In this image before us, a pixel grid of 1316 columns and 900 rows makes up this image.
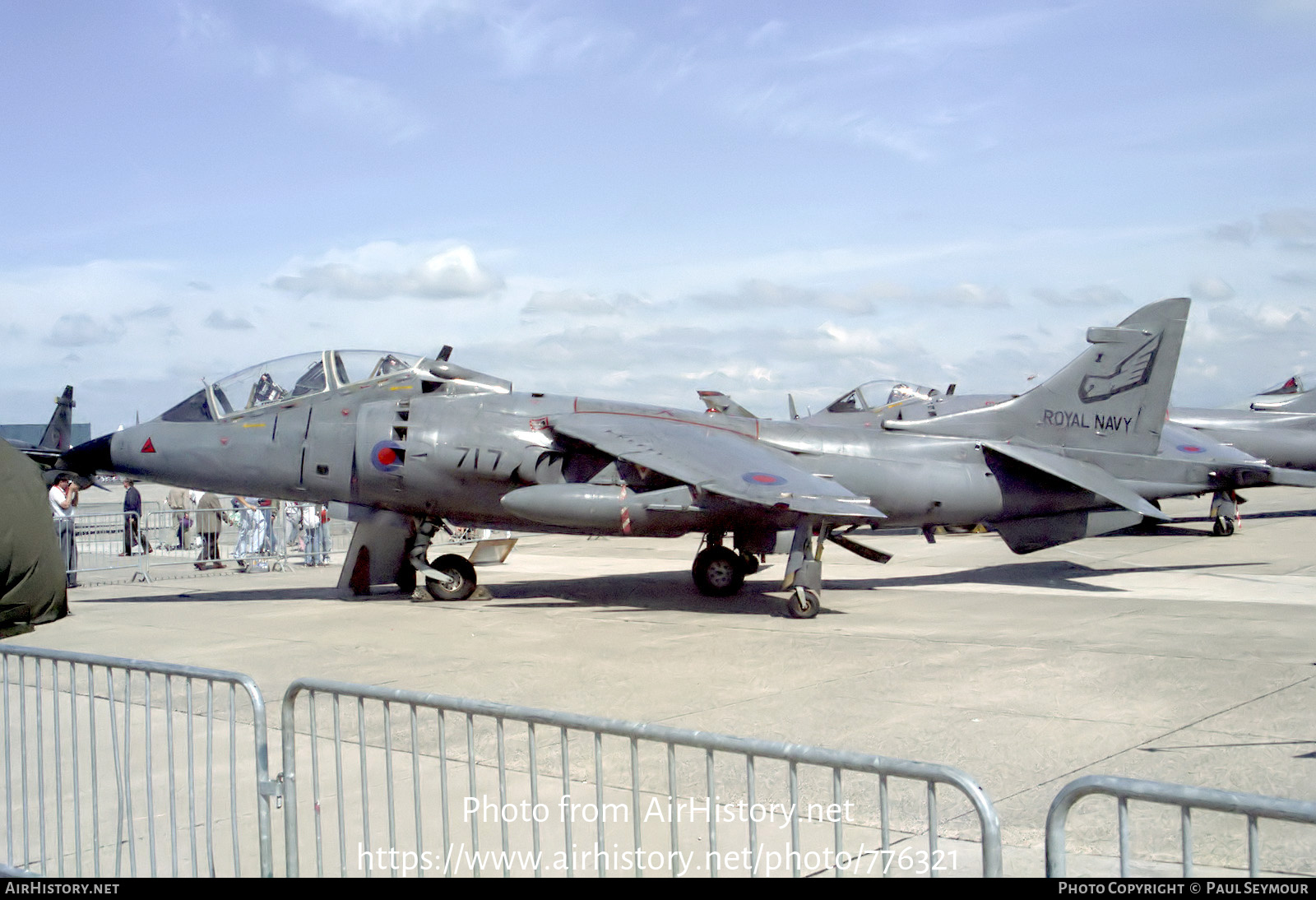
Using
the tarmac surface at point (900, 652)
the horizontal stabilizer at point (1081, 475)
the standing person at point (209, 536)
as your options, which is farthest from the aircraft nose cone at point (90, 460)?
the horizontal stabilizer at point (1081, 475)

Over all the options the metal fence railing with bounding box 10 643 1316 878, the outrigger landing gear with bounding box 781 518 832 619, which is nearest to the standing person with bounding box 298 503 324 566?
the outrigger landing gear with bounding box 781 518 832 619

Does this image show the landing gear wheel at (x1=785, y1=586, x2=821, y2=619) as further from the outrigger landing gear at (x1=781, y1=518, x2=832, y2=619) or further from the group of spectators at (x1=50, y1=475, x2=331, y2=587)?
the group of spectators at (x1=50, y1=475, x2=331, y2=587)

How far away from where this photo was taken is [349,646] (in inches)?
414

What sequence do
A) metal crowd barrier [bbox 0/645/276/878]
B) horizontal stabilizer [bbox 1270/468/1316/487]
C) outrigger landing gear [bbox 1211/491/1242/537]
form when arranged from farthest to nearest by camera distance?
outrigger landing gear [bbox 1211/491/1242/537], horizontal stabilizer [bbox 1270/468/1316/487], metal crowd barrier [bbox 0/645/276/878]

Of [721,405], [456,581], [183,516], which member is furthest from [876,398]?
[183,516]

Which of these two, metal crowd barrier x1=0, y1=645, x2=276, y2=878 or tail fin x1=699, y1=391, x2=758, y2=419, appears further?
tail fin x1=699, y1=391, x2=758, y2=419

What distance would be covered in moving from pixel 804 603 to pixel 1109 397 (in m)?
5.69

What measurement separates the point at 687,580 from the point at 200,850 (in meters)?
11.2

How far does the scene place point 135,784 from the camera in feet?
20.6

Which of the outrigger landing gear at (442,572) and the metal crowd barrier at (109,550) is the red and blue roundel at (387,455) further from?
the metal crowd barrier at (109,550)

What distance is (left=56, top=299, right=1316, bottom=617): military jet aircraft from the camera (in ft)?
41.2

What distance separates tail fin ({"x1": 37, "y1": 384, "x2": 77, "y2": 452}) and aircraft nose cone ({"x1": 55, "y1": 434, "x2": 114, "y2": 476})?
1788cm

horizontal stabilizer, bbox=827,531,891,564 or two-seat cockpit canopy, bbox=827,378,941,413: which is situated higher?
two-seat cockpit canopy, bbox=827,378,941,413
